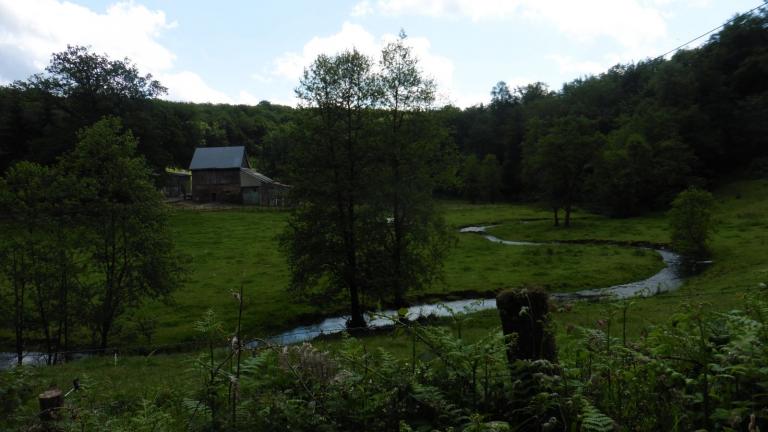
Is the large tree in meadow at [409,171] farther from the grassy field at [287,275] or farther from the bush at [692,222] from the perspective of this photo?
the bush at [692,222]

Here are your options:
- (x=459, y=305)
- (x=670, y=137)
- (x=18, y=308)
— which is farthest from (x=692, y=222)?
(x=670, y=137)

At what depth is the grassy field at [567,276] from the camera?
7.43 meters

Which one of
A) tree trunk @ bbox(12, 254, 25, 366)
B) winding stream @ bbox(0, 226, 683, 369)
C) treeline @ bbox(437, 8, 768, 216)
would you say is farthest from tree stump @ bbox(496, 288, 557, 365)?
treeline @ bbox(437, 8, 768, 216)

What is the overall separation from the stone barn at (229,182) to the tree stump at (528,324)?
81.9 meters

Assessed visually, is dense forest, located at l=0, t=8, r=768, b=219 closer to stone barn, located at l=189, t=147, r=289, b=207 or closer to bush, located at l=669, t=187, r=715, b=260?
stone barn, located at l=189, t=147, r=289, b=207

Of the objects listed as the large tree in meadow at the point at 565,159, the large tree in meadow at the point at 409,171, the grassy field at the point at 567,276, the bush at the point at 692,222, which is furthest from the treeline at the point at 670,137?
the large tree in meadow at the point at 409,171

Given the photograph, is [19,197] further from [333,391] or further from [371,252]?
[333,391]

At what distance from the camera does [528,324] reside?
4109 mm

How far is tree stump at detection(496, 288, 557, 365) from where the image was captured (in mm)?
4031

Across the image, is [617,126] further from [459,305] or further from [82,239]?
[82,239]

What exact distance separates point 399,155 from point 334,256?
5.75 metres

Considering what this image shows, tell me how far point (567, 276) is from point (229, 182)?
6797 centimetres

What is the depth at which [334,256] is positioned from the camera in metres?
23.0

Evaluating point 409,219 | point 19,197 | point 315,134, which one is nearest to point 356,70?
point 315,134
